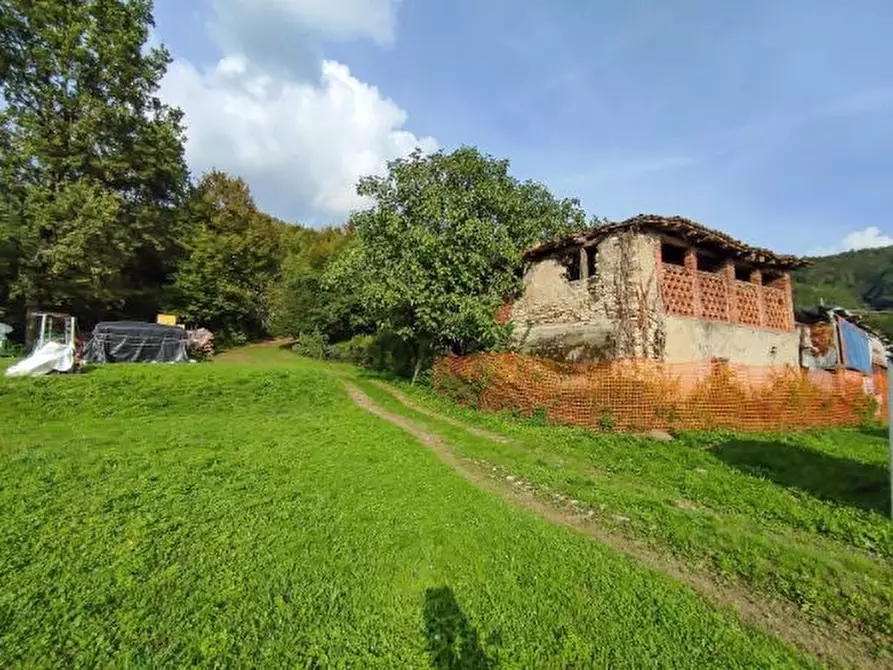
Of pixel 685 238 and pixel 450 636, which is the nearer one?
pixel 450 636

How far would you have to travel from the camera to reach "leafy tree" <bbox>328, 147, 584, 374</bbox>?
16.1m

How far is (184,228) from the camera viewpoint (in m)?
32.8

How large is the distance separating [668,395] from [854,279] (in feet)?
245

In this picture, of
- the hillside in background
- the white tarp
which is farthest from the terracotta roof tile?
the hillside in background

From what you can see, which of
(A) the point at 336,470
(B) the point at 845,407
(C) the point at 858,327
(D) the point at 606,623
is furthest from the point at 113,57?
(C) the point at 858,327

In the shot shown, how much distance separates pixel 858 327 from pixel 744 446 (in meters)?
20.8

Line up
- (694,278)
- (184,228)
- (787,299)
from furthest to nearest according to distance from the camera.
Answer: (184,228) < (787,299) < (694,278)

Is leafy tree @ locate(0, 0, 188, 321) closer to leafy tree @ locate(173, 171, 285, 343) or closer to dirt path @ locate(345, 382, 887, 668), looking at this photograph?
leafy tree @ locate(173, 171, 285, 343)

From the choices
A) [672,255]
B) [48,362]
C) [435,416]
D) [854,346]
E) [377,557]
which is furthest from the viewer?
[854,346]

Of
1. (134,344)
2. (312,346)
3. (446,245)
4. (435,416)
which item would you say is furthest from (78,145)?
(435,416)

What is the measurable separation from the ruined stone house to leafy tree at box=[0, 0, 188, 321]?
71.6ft

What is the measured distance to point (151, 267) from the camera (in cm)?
3381

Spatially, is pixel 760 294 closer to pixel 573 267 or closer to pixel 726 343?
pixel 726 343

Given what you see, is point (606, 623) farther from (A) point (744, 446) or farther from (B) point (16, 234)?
(B) point (16, 234)
